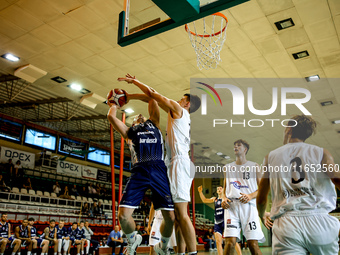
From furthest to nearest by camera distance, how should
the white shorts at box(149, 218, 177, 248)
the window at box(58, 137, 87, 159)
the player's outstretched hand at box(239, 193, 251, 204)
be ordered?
the window at box(58, 137, 87, 159) < the white shorts at box(149, 218, 177, 248) < the player's outstretched hand at box(239, 193, 251, 204)

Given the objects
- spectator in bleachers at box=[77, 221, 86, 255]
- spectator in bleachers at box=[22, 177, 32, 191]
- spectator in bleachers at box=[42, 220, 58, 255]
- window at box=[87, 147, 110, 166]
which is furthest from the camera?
window at box=[87, 147, 110, 166]

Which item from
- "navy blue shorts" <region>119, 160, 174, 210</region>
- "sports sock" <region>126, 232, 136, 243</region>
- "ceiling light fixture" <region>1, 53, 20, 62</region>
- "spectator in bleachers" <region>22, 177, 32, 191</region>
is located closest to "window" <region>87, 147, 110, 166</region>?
"spectator in bleachers" <region>22, 177, 32, 191</region>

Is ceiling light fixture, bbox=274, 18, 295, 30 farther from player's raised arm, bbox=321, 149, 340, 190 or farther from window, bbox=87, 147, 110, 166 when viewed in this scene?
window, bbox=87, 147, 110, 166

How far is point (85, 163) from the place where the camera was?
71.8 ft

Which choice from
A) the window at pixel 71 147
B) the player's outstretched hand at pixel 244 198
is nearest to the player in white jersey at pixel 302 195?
the player's outstretched hand at pixel 244 198

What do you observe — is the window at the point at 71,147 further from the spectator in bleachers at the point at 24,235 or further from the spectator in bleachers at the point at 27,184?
the spectator in bleachers at the point at 24,235

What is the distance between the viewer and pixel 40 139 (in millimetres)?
19406

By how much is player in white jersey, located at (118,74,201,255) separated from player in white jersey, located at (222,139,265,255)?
3.55 feet

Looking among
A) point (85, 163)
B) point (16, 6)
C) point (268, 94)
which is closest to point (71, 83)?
point (16, 6)

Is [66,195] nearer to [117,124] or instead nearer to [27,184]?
[27,184]

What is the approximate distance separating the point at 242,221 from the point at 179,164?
154cm

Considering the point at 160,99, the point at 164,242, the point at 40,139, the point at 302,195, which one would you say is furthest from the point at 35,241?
the point at 40,139

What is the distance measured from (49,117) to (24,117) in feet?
4.75

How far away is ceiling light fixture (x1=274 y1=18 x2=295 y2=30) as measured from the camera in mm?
7891
